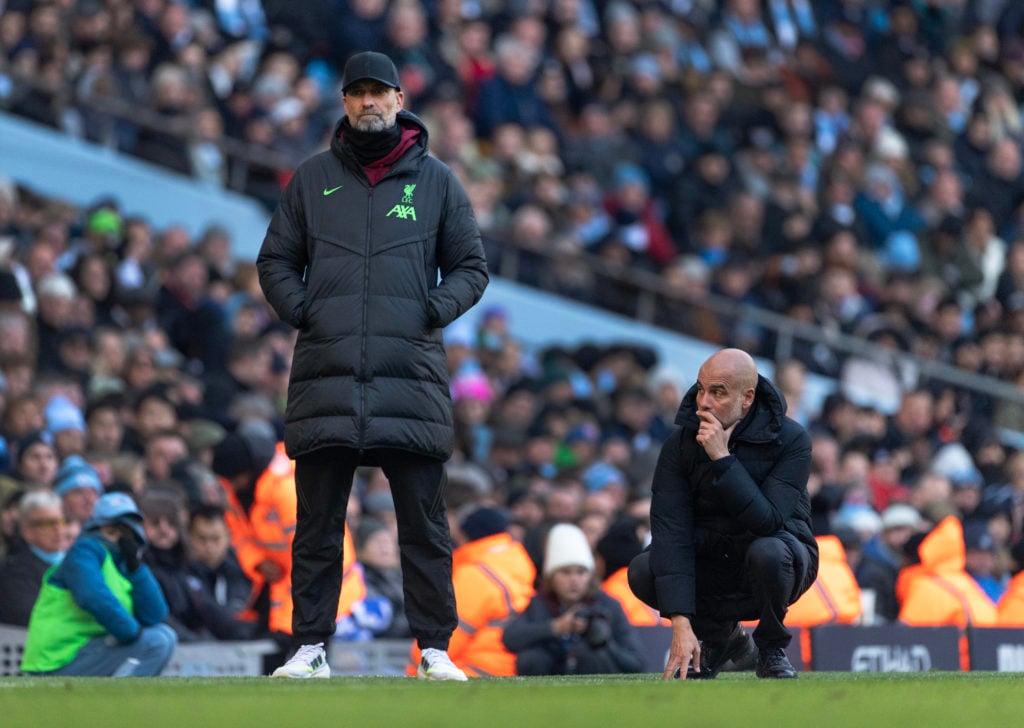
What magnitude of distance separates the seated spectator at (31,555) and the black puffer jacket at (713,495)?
419 centimetres

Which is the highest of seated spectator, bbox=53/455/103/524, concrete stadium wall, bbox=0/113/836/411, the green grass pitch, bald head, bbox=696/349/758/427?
concrete stadium wall, bbox=0/113/836/411

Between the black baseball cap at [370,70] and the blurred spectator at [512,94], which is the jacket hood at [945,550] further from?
the blurred spectator at [512,94]

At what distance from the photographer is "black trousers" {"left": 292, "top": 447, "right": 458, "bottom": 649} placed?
730 cm

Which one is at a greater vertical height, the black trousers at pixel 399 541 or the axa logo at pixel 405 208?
the axa logo at pixel 405 208

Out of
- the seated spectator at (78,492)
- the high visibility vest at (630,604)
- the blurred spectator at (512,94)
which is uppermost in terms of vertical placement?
the blurred spectator at (512,94)

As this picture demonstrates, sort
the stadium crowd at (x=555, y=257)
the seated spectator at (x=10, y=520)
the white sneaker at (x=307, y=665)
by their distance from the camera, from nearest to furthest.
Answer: the white sneaker at (x=307, y=665)
the seated spectator at (x=10, y=520)
the stadium crowd at (x=555, y=257)

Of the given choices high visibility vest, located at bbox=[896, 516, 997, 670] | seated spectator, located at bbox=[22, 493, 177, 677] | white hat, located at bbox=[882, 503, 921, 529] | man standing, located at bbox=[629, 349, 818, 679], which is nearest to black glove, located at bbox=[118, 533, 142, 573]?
seated spectator, located at bbox=[22, 493, 177, 677]

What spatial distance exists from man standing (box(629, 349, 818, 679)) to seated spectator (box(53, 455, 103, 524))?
4.60 metres

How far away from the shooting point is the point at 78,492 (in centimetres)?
1128

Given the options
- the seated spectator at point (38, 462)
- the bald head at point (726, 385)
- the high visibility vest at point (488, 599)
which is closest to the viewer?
the bald head at point (726, 385)

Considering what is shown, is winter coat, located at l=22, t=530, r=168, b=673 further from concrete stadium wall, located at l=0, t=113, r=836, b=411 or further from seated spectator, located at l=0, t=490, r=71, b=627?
concrete stadium wall, located at l=0, t=113, r=836, b=411

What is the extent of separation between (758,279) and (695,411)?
41.0ft

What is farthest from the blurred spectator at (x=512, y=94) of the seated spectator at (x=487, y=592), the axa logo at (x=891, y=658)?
the axa logo at (x=891, y=658)

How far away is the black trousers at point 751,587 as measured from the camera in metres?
7.23
